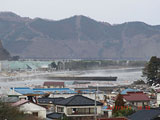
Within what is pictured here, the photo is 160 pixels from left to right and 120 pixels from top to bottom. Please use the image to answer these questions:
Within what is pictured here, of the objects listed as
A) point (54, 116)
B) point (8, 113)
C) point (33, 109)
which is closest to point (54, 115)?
point (54, 116)

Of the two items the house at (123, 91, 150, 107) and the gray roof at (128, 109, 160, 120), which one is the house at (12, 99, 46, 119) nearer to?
the gray roof at (128, 109, 160, 120)

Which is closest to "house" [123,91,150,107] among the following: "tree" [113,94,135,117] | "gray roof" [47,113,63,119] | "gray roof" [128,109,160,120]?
"tree" [113,94,135,117]

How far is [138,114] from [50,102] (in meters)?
4.83

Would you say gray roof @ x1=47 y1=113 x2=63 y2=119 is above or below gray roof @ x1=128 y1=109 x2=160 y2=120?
below

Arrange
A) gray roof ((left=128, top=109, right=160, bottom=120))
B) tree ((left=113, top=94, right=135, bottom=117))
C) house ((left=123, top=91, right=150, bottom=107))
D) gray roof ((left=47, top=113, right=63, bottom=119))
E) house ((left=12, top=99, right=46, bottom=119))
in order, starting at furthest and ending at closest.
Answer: house ((left=123, top=91, right=150, bottom=107))
tree ((left=113, top=94, right=135, bottom=117))
gray roof ((left=47, top=113, right=63, bottom=119))
house ((left=12, top=99, right=46, bottom=119))
gray roof ((left=128, top=109, right=160, bottom=120))

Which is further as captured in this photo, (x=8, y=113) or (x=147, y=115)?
(x=147, y=115)

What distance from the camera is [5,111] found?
8.99 meters

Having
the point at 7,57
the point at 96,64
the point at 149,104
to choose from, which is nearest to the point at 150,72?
the point at 149,104

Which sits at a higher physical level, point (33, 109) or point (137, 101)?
point (33, 109)

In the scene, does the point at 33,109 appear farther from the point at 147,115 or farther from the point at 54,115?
the point at 147,115

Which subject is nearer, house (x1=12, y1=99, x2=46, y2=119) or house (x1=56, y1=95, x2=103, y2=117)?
house (x1=12, y1=99, x2=46, y2=119)

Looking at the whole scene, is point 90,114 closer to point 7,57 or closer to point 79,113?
point 79,113

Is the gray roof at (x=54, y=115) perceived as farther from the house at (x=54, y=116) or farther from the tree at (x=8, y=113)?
the tree at (x=8, y=113)

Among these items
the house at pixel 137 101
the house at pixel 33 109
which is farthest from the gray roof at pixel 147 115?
the house at pixel 137 101
